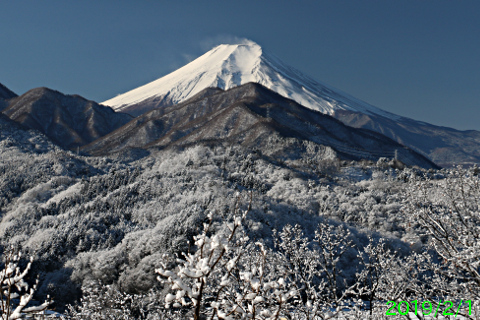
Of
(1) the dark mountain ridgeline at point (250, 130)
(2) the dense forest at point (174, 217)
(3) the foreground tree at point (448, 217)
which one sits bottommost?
(2) the dense forest at point (174, 217)

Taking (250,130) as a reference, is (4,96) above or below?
below

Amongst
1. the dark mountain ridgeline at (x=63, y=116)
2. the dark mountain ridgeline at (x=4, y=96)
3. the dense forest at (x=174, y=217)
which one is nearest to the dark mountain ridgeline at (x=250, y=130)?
the dense forest at (x=174, y=217)

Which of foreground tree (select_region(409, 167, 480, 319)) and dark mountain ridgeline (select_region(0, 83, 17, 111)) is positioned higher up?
foreground tree (select_region(409, 167, 480, 319))

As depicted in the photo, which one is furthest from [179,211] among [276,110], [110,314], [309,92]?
[309,92]

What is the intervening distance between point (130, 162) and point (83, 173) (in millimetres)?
10270

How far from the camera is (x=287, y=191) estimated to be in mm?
36250

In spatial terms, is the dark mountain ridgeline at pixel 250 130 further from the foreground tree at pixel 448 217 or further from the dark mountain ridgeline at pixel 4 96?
the dark mountain ridgeline at pixel 4 96

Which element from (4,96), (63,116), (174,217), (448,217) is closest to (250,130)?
(174,217)

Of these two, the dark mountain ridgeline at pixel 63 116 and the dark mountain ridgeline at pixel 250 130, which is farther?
the dark mountain ridgeline at pixel 63 116

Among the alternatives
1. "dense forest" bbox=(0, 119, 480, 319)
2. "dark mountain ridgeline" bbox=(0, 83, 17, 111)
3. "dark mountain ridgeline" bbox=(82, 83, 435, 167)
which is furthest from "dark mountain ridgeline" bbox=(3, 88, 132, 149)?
"dense forest" bbox=(0, 119, 480, 319)

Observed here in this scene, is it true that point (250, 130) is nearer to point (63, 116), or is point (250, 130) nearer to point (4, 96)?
point (63, 116)

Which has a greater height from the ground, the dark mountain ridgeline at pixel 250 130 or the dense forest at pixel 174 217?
the dark mountain ridgeline at pixel 250 130

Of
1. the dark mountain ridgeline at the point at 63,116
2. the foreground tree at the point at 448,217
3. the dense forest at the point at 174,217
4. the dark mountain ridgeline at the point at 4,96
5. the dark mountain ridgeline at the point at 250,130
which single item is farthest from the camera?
the dark mountain ridgeline at the point at 4,96

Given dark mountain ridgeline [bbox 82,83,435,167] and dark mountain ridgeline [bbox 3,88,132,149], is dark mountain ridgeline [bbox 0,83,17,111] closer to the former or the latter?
dark mountain ridgeline [bbox 3,88,132,149]
